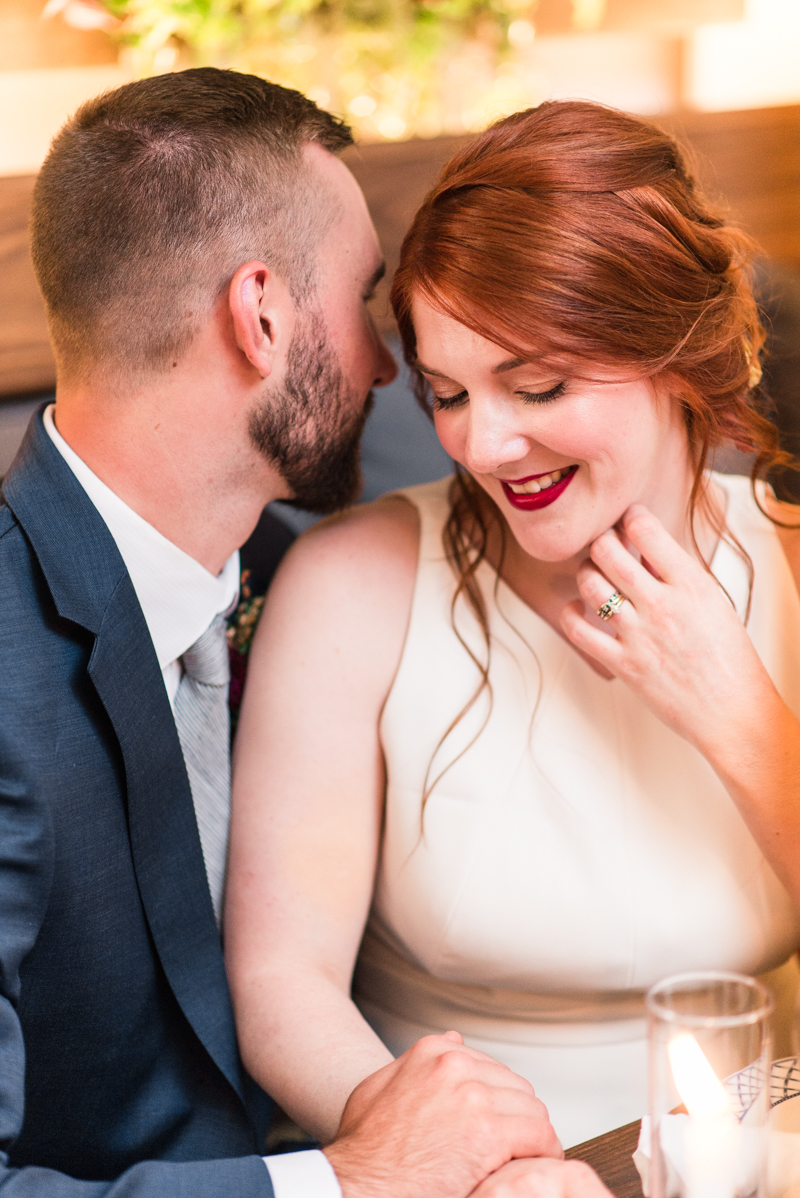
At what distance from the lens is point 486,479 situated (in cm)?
123

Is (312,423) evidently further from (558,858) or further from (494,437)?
(558,858)

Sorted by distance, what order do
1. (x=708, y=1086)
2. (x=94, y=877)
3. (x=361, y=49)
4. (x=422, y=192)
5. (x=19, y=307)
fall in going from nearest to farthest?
1. (x=708, y=1086)
2. (x=94, y=877)
3. (x=19, y=307)
4. (x=422, y=192)
5. (x=361, y=49)

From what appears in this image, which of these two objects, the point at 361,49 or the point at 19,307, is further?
the point at 361,49

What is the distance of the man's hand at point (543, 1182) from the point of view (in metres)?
0.80

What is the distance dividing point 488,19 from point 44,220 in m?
1.48

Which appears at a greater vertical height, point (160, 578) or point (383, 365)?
point (383, 365)

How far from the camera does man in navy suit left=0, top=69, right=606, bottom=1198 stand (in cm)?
99

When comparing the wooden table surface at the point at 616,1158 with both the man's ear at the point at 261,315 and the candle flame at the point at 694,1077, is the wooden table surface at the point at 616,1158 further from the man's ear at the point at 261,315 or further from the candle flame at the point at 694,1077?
the man's ear at the point at 261,315

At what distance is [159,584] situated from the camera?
125cm

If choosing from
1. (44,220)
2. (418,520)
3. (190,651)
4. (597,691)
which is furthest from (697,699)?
(44,220)

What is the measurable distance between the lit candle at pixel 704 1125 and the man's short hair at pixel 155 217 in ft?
3.01

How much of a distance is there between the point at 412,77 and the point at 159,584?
149 centimetres

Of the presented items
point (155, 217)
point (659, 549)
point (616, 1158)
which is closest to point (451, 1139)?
point (616, 1158)

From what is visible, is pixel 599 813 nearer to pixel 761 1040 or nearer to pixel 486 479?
pixel 486 479
